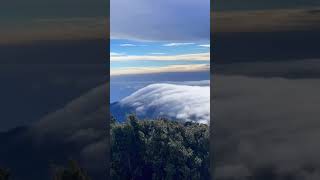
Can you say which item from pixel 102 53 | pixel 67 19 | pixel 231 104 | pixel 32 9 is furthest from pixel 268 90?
pixel 32 9

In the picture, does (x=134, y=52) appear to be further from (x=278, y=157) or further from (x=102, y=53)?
(x=278, y=157)

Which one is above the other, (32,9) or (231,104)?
(32,9)

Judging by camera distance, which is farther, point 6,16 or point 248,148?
point 6,16

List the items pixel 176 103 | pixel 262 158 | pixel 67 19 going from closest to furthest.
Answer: pixel 262 158, pixel 67 19, pixel 176 103

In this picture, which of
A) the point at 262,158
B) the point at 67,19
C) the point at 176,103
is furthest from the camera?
the point at 176,103

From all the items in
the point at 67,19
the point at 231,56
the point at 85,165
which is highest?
the point at 67,19

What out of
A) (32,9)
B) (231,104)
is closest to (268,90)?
(231,104)

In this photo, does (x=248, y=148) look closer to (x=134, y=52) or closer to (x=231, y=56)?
(x=231, y=56)
